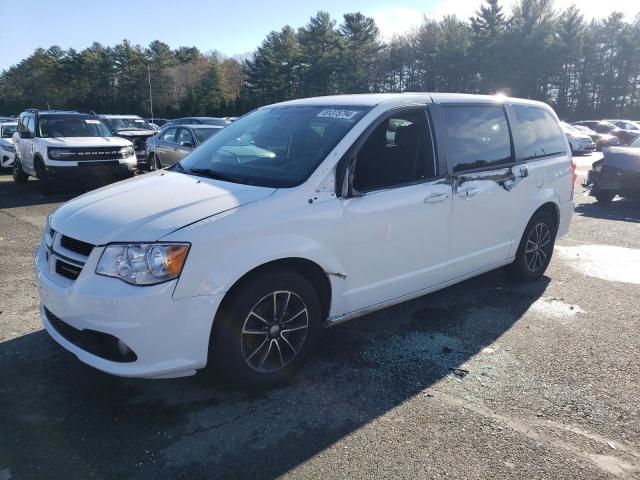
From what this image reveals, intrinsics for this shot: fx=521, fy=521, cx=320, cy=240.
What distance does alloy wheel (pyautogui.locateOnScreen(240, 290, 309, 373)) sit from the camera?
327 centimetres

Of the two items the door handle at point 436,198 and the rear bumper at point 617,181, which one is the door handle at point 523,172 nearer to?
the door handle at point 436,198

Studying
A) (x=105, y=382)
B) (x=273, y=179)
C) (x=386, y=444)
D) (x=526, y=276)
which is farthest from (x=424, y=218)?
(x=105, y=382)

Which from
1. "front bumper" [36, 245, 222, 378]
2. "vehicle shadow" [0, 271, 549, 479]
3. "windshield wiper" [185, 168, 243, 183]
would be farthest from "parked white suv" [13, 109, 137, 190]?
"front bumper" [36, 245, 222, 378]

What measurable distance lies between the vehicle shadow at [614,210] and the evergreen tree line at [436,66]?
44863 millimetres

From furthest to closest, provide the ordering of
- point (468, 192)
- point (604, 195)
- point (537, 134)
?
1. point (604, 195)
2. point (537, 134)
3. point (468, 192)

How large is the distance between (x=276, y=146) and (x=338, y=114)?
53 centimetres

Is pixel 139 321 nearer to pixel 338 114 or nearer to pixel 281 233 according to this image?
pixel 281 233

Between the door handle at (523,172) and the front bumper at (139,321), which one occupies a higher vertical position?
the door handle at (523,172)

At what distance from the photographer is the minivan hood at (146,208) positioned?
9.85 ft

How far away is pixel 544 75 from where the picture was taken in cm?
5241

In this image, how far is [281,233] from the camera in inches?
127

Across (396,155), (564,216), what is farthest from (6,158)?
(564,216)

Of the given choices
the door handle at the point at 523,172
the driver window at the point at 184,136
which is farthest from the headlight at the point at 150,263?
the driver window at the point at 184,136

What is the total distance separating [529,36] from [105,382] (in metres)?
56.8
